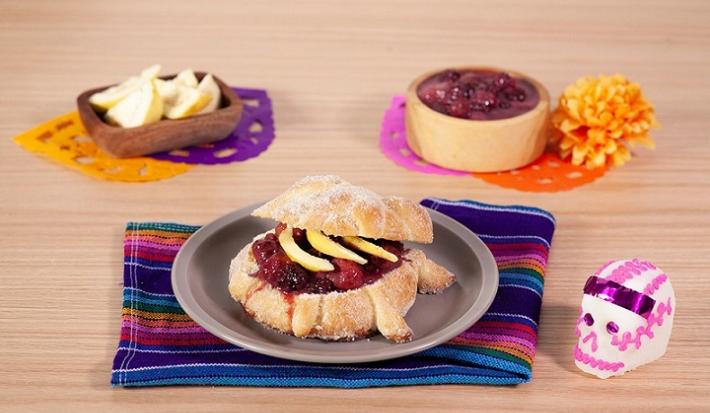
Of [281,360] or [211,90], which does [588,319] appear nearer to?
[281,360]

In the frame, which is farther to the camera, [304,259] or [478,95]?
[478,95]

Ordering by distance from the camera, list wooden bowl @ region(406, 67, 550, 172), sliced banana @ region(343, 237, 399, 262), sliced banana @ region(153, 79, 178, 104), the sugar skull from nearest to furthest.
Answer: the sugar skull
sliced banana @ region(343, 237, 399, 262)
wooden bowl @ region(406, 67, 550, 172)
sliced banana @ region(153, 79, 178, 104)

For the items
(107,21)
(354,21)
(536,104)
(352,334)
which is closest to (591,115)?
(536,104)

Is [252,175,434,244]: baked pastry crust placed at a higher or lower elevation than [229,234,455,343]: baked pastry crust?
higher

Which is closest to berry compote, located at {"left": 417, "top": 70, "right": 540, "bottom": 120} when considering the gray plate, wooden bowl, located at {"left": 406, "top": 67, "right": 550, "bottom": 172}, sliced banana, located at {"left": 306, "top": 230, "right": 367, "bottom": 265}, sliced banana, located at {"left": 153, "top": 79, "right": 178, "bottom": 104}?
wooden bowl, located at {"left": 406, "top": 67, "right": 550, "bottom": 172}

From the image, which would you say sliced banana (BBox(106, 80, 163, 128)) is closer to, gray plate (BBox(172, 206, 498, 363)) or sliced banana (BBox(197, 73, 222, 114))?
sliced banana (BBox(197, 73, 222, 114))

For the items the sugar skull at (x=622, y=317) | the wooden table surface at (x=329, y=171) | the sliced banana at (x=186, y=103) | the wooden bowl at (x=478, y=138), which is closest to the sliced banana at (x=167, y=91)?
the sliced banana at (x=186, y=103)

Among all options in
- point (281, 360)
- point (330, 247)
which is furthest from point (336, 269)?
point (281, 360)
